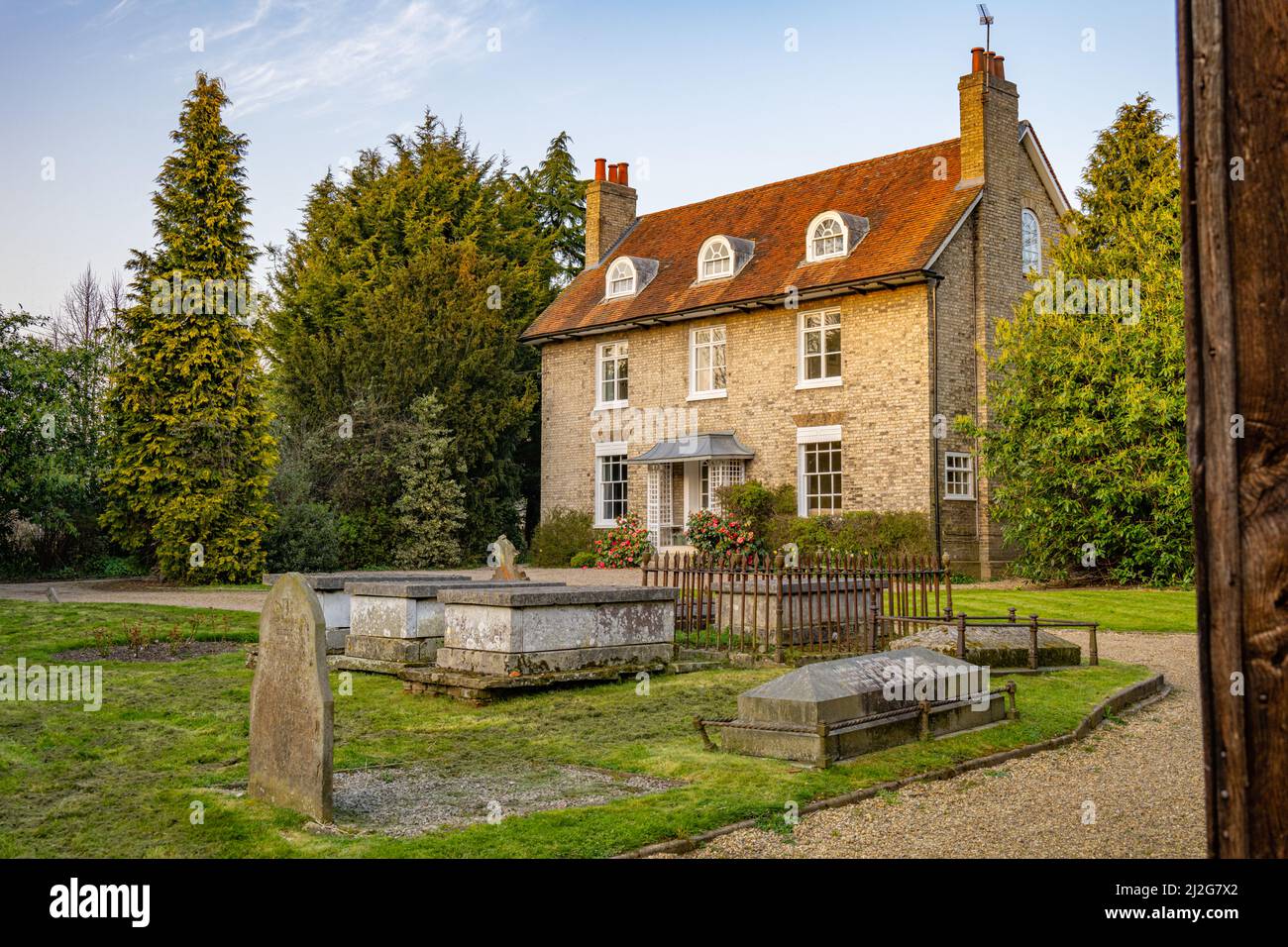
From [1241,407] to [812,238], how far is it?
25097mm

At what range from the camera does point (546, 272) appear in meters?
→ 39.4

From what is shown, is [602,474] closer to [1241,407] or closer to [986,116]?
[986,116]

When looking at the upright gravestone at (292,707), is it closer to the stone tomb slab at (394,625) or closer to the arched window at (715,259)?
the stone tomb slab at (394,625)

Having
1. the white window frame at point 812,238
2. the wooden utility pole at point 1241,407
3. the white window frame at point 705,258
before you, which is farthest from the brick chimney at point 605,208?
the wooden utility pole at point 1241,407

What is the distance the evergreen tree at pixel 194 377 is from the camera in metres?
24.7

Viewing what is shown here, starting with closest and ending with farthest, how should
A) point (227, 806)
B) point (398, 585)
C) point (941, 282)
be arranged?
1. point (227, 806)
2. point (398, 585)
3. point (941, 282)

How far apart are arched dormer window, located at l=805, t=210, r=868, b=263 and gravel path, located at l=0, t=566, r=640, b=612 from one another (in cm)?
891

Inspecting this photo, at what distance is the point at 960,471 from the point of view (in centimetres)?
2522

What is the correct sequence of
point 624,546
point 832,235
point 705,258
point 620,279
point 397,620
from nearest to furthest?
point 397,620 → point 832,235 → point 624,546 → point 705,258 → point 620,279

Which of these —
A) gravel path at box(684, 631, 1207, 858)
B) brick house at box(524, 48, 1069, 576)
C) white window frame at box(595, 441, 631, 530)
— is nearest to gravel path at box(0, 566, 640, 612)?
white window frame at box(595, 441, 631, 530)

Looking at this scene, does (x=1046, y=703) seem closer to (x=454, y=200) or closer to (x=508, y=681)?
(x=508, y=681)

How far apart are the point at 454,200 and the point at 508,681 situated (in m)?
27.5

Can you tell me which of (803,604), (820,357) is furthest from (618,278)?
(803,604)
